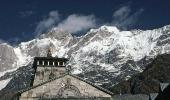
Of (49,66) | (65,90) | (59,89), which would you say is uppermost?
(49,66)

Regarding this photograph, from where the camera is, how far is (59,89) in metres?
69.1

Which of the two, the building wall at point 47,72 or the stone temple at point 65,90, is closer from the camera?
the stone temple at point 65,90

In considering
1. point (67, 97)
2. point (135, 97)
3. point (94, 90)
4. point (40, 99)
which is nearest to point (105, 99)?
point (94, 90)

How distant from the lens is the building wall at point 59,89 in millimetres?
67688

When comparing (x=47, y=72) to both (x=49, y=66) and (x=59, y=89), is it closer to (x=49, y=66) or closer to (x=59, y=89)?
(x=49, y=66)

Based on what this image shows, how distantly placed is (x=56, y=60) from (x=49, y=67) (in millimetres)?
2292

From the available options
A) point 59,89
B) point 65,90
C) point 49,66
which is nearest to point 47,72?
point 49,66

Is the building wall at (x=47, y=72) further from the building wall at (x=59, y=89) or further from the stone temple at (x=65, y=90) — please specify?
the building wall at (x=59, y=89)

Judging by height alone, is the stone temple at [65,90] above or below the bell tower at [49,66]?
below

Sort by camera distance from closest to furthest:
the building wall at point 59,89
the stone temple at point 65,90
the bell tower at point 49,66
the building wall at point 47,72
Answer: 1. the stone temple at point 65,90
2. the building wall at point 59,89
3. the bell tower at point 49,66
4. the building wall at point 47,72

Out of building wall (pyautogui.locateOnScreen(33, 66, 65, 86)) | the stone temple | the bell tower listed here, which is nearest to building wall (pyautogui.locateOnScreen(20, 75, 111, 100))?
the stone temple

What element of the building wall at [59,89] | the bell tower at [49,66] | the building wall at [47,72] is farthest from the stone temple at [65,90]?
the building wall at [47,72]

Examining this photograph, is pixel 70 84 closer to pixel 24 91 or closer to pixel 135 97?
pixel 24 91

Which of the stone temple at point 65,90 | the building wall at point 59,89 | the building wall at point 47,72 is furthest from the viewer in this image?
the building wall at point 47,72
